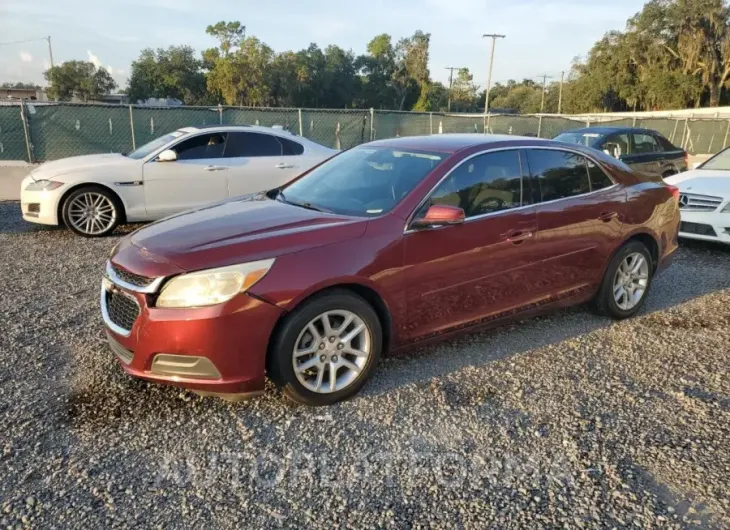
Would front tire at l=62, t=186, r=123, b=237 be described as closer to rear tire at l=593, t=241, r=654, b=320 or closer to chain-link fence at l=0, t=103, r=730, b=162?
rear tire at l=593, t=241, r=654, b=320

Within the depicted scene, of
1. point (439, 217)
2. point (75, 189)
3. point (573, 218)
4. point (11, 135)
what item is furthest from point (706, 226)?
point (11, 135)

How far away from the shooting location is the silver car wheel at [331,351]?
10.4 ft

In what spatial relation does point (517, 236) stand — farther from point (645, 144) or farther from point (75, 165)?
point (645, 144)

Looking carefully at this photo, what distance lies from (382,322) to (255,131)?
228 inches

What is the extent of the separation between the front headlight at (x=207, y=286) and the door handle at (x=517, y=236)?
1.82m

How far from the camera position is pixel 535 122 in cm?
2194

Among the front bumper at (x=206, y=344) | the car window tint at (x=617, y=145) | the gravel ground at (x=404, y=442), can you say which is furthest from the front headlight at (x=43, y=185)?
the car window tint at (x=617, y=145)

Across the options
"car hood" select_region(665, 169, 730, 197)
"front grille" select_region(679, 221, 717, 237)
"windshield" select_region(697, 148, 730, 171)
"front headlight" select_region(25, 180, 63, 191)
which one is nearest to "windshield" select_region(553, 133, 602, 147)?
"windshield" select_region(697, 148, 730, 171)

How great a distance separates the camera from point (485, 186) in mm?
3883

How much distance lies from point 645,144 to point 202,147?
8.47 metres

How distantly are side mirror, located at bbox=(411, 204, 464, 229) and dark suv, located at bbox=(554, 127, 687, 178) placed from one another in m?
7.80

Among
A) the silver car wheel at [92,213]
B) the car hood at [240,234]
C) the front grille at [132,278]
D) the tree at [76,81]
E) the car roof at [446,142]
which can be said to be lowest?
the silver car wheel at [92,213]

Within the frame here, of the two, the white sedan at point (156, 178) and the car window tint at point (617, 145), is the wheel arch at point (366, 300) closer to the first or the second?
the white sedan at point (156, 178)

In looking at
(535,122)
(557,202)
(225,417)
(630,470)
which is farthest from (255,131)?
(535,122)
